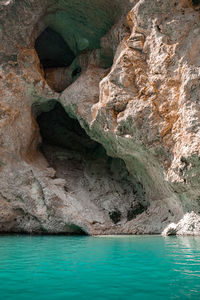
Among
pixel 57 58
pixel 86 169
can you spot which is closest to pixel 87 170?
pixel 86 169

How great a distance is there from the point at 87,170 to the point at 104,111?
5467 millimetres

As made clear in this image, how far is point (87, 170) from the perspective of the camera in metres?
16.8

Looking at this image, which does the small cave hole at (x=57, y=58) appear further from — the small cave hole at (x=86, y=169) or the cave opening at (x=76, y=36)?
the small cave hole at (x=86, y=169)

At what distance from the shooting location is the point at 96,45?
15.1 meters

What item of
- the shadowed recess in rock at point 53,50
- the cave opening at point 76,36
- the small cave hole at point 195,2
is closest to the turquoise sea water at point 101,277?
the small cave hole at point 195,2

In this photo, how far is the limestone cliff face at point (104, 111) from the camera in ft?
35.0

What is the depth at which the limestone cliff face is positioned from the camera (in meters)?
10.7

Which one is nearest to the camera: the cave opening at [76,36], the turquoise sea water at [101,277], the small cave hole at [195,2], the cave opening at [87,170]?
the turquoise sea water at [101,277]

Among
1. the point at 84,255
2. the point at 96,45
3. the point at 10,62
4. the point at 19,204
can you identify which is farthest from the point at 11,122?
the point at 84,255

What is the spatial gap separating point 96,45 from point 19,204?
8503 mm

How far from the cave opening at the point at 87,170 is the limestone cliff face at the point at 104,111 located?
0.06m

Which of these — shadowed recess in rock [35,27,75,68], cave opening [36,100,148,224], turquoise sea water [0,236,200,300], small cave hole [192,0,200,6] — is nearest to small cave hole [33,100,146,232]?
cave opening [36,100,148,224]

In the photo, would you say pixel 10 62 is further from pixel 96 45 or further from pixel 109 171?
pixel 109 171

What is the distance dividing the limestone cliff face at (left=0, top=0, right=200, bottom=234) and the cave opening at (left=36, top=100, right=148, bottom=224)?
2.4 inches
